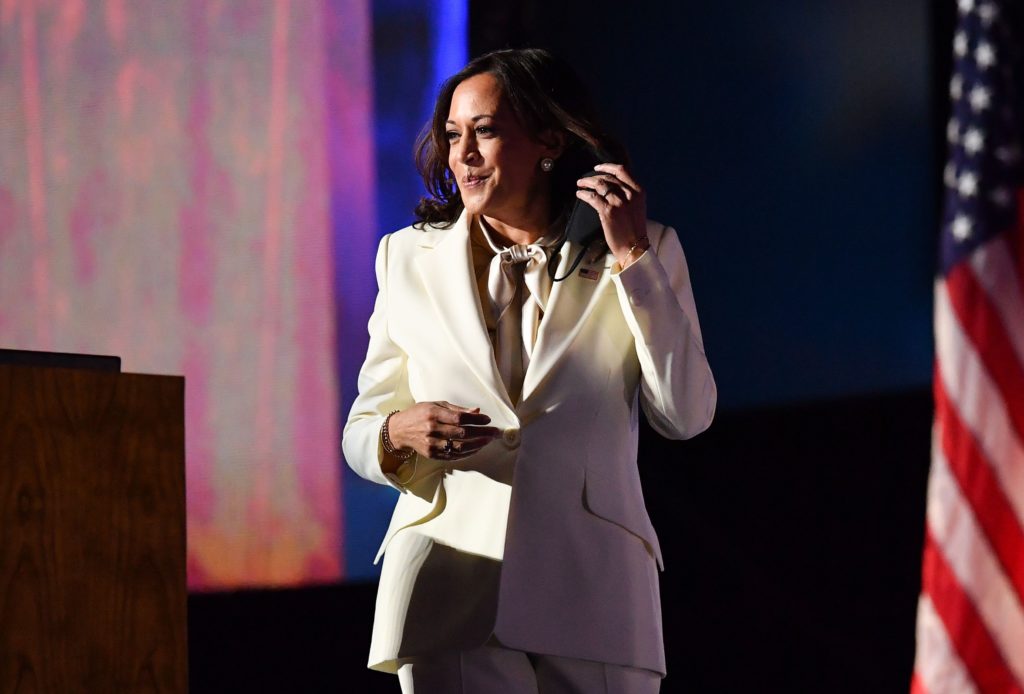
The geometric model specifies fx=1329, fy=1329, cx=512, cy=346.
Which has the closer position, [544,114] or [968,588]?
[544,114]

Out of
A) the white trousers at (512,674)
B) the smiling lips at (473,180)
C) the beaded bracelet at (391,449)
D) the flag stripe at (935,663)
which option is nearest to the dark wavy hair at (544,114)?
the smiling lips at (473,180)

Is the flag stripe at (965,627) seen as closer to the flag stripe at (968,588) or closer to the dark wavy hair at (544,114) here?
the flag stripe at (968,588)

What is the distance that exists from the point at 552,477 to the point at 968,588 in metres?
1.31

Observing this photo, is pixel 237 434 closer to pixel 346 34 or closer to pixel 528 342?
pixel 346 34

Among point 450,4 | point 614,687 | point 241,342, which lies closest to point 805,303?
point 450,4

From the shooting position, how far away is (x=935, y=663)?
9.32 ft

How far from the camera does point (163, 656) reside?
1.55m

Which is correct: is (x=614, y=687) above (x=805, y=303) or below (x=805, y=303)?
below

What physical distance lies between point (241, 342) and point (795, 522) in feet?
4.76

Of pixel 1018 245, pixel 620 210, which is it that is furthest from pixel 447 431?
pixel 1018 245

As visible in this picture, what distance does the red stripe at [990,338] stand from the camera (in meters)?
2.81

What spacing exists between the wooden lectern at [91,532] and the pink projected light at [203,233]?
1.44 meters

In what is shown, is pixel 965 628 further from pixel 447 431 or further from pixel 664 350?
pixel 447 431

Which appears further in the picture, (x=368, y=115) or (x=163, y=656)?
(x=368, y=115)
